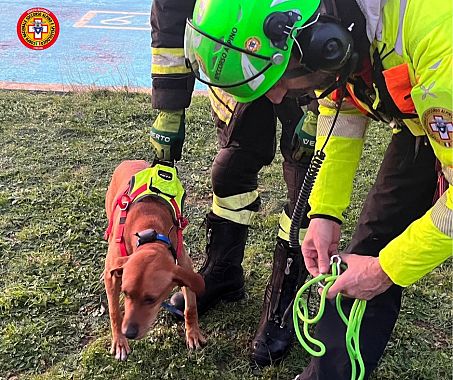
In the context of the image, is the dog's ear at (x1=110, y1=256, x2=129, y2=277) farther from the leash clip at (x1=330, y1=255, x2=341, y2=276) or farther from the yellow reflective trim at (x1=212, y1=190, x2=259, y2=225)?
the leash clip at (x1=330, y1=255, x2=341, y2=276)

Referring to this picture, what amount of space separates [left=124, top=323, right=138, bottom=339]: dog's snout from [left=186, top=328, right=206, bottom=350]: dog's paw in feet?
1.01

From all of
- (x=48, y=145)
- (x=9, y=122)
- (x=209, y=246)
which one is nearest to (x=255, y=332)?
(x=209, y=246)

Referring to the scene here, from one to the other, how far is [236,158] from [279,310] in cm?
78

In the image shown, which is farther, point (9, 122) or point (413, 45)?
point (9, 122)

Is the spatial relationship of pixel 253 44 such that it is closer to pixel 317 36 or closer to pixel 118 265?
pixel 317 36

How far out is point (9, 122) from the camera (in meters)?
5.39

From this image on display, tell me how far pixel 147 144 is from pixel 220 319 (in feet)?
7.19

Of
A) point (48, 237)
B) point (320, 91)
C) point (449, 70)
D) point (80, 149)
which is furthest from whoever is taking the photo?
point (80, 149)

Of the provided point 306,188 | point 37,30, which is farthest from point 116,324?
point 37,30

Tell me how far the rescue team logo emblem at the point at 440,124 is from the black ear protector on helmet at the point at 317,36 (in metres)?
0.28

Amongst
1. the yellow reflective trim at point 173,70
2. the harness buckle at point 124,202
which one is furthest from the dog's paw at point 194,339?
the yellow reflective trim at point 173,70

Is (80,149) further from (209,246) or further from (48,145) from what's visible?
(209,246)

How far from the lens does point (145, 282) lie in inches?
107

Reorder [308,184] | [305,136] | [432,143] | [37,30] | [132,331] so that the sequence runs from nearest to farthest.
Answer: [432,143], [308,184], [305,136], [132,331], [37,30]
